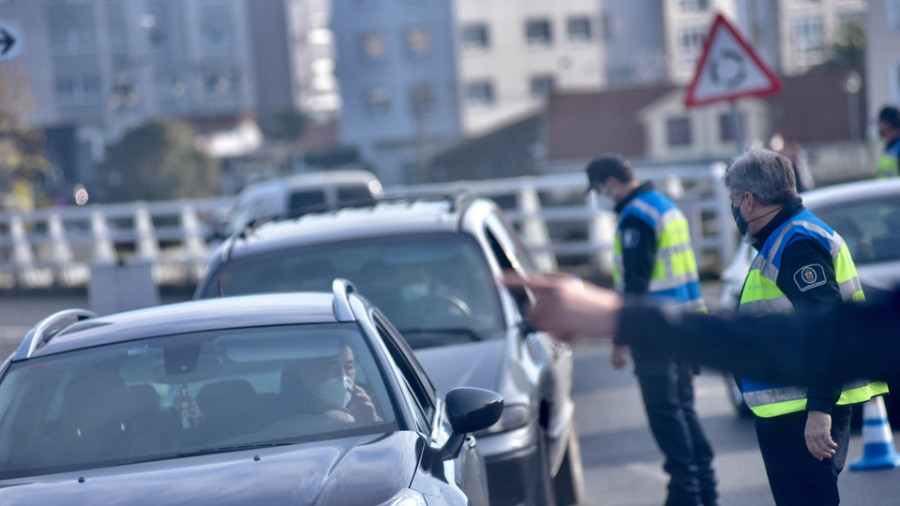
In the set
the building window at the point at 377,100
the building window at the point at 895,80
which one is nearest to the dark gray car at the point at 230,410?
the building window at the point at 895,80

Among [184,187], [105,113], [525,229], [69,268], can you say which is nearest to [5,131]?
[184,187]

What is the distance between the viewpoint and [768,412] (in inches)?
167

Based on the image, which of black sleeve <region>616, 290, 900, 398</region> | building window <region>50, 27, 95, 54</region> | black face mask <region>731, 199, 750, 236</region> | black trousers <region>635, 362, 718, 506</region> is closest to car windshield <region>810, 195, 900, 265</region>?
black trousers <region>635, 362, 718, 506</region>

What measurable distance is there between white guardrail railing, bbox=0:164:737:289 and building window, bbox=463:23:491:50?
153 ft

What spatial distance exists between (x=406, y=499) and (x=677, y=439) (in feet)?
9.35

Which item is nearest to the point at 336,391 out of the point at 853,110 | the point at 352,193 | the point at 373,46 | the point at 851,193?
the point at 851,193

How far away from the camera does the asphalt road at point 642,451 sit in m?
6.77

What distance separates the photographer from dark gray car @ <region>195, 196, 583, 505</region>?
6.25 metres

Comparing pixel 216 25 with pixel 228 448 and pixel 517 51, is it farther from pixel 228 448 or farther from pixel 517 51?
pixel 228 448

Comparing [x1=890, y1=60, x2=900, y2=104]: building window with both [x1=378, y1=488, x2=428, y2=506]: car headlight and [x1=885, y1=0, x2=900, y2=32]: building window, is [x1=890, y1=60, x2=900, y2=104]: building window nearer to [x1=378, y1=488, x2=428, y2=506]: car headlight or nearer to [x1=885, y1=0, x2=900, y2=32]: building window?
[x1=885, y1=0, x2=900, y2=32]: building window

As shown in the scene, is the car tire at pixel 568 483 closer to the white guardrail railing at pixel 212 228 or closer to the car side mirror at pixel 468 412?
the car side mirror at pixel 468 412

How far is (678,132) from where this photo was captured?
59.4 metres

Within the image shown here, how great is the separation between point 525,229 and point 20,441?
13.2m

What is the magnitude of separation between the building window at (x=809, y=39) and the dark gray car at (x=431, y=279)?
66.5 m
